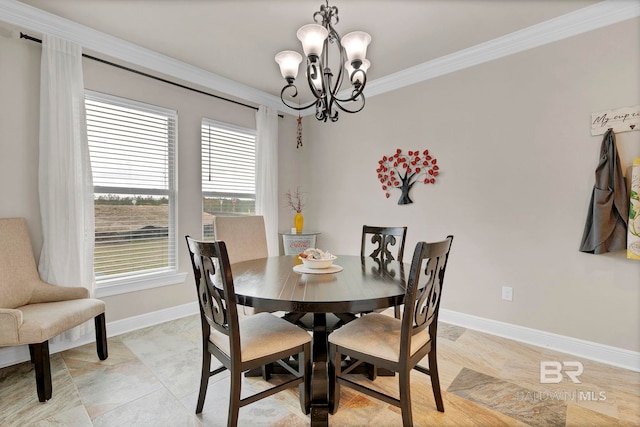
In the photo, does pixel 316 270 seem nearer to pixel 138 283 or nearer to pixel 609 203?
pixel 138 283

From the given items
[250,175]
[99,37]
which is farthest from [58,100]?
[250,175]

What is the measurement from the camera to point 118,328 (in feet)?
9.13

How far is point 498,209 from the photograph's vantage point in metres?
2.80

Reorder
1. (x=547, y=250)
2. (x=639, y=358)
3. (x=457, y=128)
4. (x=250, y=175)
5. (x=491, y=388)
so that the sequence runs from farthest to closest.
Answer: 1. (x=250, y=175)
2. (x=457, y=128)
3. (x=547, y=250)
4. (x=639, y=358)
5. (x=491, y=388)

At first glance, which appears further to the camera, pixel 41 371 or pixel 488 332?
pixel 488 332

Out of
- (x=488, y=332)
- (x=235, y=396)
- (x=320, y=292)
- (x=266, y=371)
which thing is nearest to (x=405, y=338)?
(x=320, y=292)

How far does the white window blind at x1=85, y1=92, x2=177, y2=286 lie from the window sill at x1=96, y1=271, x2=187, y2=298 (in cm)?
5

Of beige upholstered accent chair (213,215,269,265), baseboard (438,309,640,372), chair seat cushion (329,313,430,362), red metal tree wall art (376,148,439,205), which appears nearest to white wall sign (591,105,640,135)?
red metal tree wall art (376,148,439,205)

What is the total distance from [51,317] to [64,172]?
112 cm

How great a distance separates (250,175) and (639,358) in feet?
12.6

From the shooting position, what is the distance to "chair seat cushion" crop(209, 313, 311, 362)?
4.99 feet

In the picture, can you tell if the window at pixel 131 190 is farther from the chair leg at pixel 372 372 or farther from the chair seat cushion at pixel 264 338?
the chair leg at pixel 372 372

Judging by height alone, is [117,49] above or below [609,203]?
above

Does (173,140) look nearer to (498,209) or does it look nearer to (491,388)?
(498,209)
